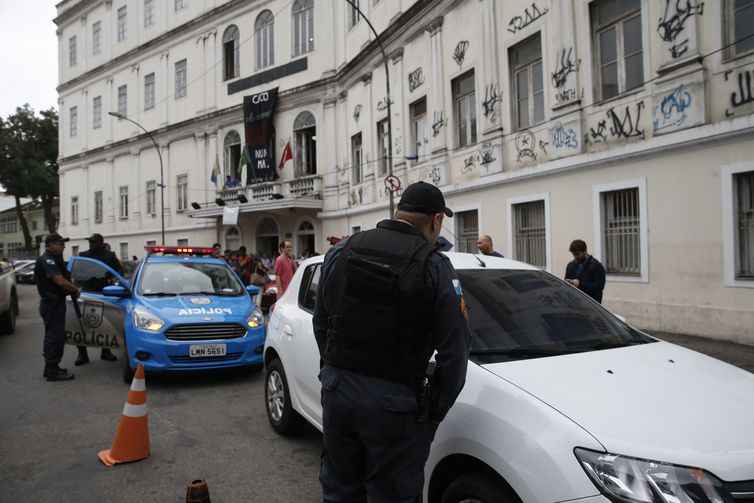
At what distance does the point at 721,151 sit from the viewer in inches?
351

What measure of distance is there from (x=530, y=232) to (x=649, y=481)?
11.6 m

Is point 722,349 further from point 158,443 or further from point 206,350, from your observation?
point 158,443

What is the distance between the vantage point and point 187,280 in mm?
7879

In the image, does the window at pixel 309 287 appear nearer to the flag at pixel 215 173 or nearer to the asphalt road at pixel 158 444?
the asphalt road at pixel 158 444

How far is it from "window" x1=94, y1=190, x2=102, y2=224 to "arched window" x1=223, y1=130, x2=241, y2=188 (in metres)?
13.8

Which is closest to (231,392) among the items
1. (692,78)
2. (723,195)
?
(723,195)

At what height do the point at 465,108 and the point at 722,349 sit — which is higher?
the point at 465,108

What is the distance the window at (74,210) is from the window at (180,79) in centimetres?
1417

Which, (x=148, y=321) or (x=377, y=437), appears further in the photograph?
(x=148, y=321)

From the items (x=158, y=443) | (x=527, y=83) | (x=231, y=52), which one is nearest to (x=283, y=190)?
(x=231, y=52)

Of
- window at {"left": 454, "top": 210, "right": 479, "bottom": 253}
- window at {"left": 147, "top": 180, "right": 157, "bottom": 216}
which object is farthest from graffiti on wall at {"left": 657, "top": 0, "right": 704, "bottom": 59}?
window at {"left": 147, "top": 180, "right": 157, "bottom": 216}

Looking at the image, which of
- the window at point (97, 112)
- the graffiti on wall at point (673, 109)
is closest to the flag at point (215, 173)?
the window at point (97, 112)

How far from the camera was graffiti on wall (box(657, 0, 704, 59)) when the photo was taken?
9.31m

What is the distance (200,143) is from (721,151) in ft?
86.8
